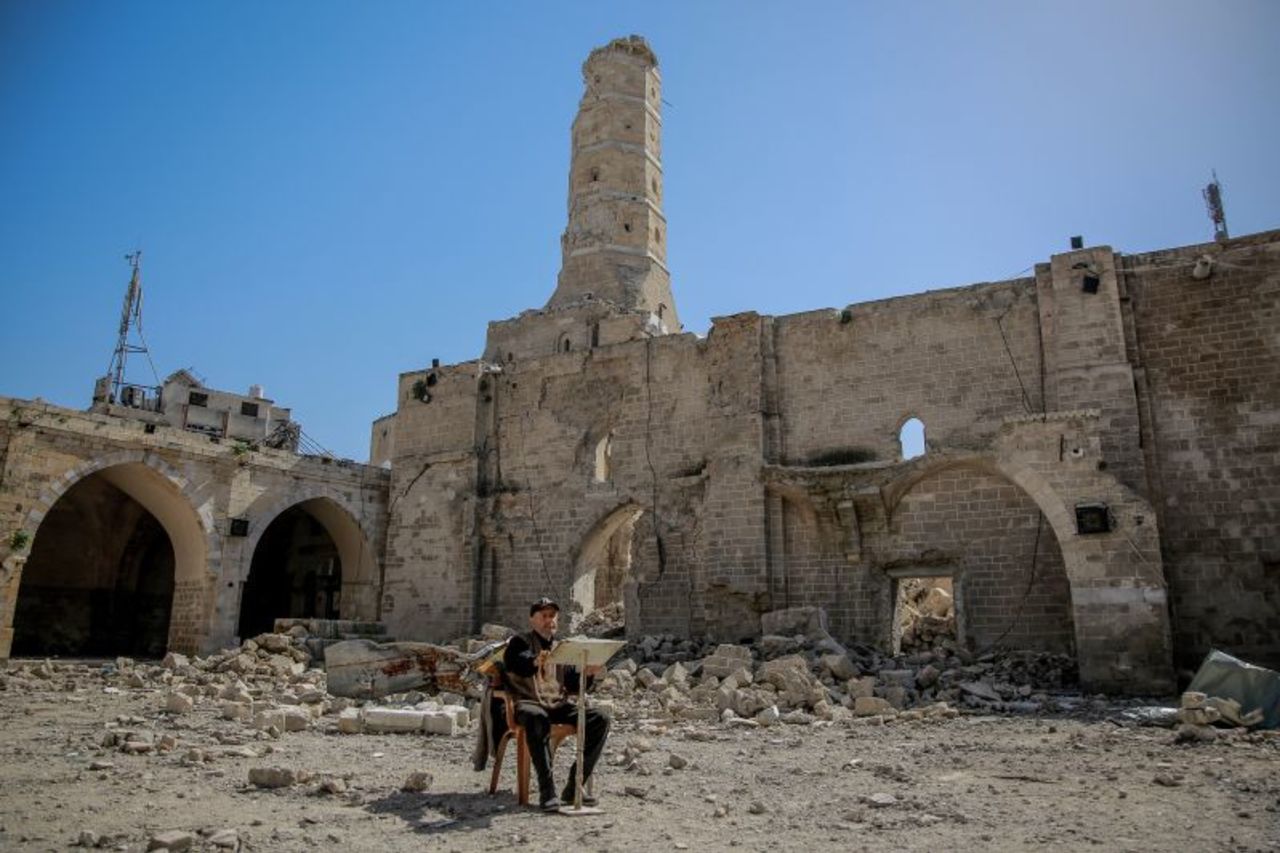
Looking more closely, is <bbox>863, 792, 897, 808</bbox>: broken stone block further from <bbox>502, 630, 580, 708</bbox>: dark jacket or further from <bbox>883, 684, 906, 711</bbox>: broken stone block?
<bbox>883, 684, 906, 711</bbox>: broken stone block

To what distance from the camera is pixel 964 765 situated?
6535mm

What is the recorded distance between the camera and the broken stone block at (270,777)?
5.56 metres

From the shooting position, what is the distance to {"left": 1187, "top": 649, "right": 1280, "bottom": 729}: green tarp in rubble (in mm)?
8078

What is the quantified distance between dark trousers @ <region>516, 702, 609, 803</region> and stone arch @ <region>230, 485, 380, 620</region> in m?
14.6

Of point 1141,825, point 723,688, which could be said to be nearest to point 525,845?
point 1141,825

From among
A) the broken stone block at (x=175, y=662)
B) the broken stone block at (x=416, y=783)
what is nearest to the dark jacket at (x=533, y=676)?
the broken stone block at (x=416, y=783)

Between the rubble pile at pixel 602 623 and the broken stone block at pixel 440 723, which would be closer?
the broken stone block at pixel 440 723

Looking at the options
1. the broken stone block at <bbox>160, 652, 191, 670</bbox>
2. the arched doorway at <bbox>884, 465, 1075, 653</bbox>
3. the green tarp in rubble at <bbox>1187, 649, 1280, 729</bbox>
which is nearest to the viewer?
the green tarp in rubble at <bbox>1187, 649, 1280, 729</bbox>

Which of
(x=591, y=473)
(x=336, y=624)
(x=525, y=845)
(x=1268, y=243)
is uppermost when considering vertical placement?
(x=1268, y=243)

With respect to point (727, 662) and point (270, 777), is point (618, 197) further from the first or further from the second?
point (270, 777)

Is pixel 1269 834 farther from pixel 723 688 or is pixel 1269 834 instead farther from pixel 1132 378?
pixel 1132 378

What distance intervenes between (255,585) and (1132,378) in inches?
787

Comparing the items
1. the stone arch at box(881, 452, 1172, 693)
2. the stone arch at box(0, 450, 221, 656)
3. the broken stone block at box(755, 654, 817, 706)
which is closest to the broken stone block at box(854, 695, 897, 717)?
the broken stone block at box(755, 654, 817, 706)

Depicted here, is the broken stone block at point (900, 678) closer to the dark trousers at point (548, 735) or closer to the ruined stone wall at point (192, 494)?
the dark trousers at point (548, 735)
